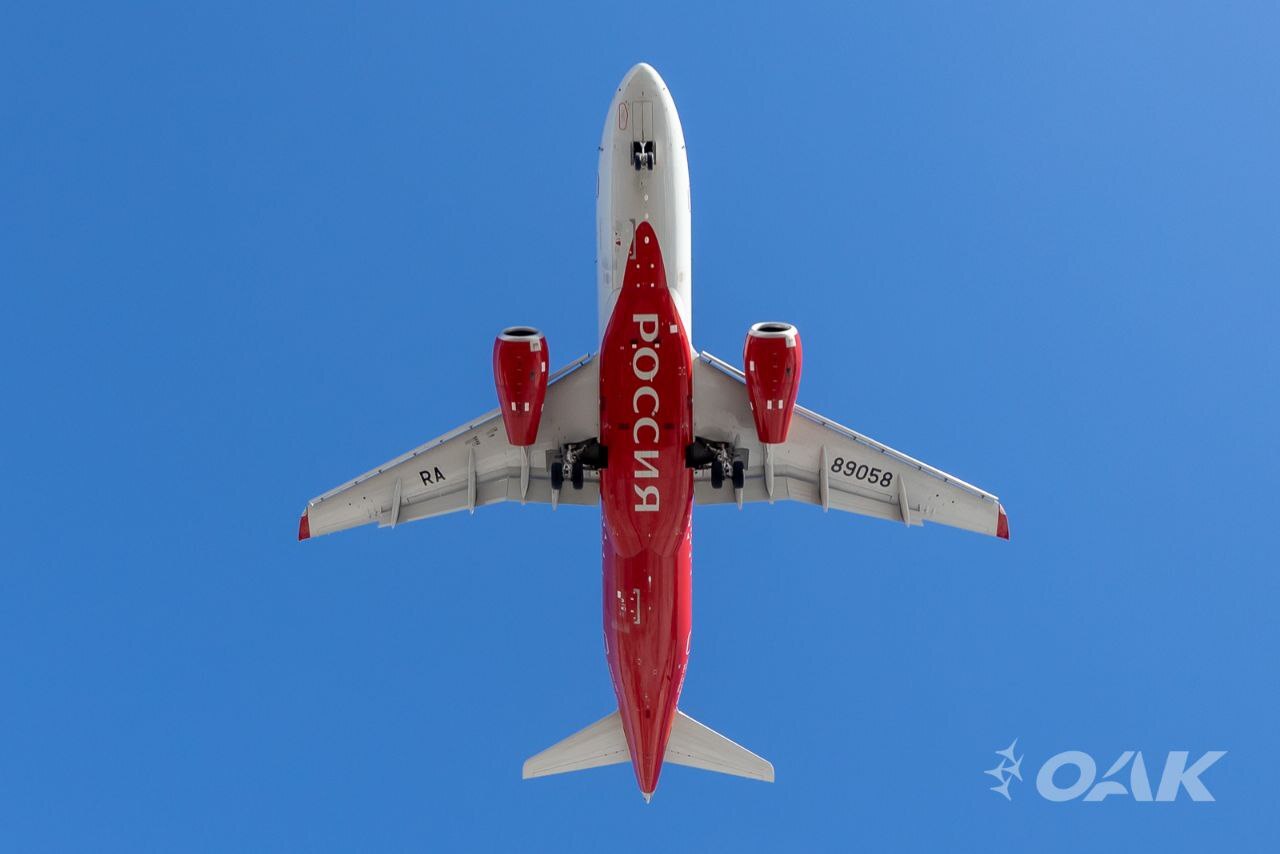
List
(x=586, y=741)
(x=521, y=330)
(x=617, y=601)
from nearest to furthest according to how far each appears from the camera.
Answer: (x=521, y=330) < (x=617, y=601) < (x=586, y=741)

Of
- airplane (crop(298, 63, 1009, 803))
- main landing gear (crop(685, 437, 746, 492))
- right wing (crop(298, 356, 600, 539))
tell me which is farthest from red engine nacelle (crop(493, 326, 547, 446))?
main landing gear (crop(685, 437, 746, 492))

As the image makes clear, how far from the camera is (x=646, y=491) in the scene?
31.9 meters

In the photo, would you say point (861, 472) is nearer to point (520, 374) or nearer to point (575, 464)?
point (575, 464)

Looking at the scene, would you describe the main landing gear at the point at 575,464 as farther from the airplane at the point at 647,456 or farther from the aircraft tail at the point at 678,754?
the aircraft tail at the point at 678,754

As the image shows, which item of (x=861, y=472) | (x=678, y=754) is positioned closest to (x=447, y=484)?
(x=678, y=754)

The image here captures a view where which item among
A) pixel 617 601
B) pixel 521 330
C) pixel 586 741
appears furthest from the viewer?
pixel 586 741

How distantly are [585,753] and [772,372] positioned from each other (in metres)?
9.78

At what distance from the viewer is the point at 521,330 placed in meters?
31.1

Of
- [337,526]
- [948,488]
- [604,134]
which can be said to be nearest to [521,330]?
[604,134]

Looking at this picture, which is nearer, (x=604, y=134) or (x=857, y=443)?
(x=604, y=134)

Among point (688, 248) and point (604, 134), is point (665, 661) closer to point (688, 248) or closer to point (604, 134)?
point (688, 248)

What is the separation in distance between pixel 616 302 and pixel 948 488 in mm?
7925

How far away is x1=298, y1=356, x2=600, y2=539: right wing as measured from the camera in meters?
34.4

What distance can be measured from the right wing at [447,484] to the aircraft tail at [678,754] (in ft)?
16.7
